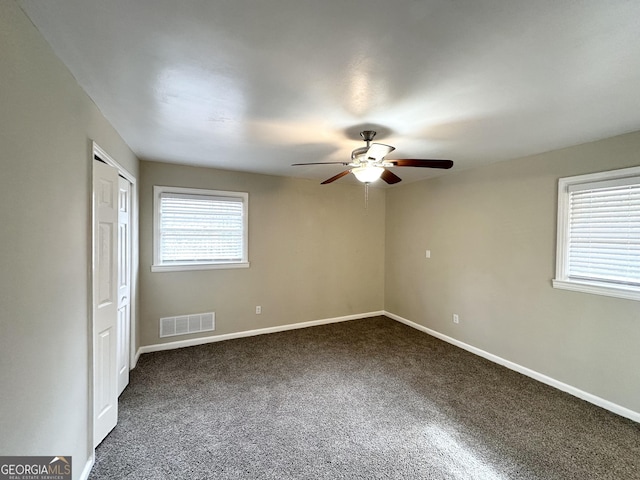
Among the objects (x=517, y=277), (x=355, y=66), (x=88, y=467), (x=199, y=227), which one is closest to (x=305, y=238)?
A: (x=199, y=227)

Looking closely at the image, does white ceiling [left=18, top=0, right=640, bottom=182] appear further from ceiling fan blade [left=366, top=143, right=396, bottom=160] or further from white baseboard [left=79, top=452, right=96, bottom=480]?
white baseboard [left=79, top=452, right=96, bottom=480]

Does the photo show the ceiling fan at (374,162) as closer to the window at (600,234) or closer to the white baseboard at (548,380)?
the window at (600,234)

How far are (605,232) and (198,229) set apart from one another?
14.7 ft

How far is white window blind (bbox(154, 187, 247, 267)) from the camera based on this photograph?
352cm

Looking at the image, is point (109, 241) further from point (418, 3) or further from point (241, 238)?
point (418, 3)

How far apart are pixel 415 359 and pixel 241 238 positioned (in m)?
2.87

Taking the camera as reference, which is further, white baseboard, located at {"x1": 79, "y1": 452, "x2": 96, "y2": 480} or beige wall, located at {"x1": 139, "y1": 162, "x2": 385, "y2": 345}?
beige wall, located at {"x1": 139, "y1": 162, "x2": 385, "y2": 345}

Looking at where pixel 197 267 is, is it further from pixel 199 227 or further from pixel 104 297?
pixel 104 297

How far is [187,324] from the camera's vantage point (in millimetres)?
3635

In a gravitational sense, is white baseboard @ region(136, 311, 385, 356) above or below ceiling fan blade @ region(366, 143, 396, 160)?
below

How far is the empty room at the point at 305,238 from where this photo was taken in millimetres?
1156

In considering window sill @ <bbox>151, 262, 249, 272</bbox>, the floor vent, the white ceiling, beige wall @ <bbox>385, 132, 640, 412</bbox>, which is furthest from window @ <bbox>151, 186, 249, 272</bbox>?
beige wall @ <bbox>385, 132, 640, 412</bbox>

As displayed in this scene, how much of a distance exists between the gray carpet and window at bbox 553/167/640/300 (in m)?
1.13

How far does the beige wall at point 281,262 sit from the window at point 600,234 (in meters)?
2.74
